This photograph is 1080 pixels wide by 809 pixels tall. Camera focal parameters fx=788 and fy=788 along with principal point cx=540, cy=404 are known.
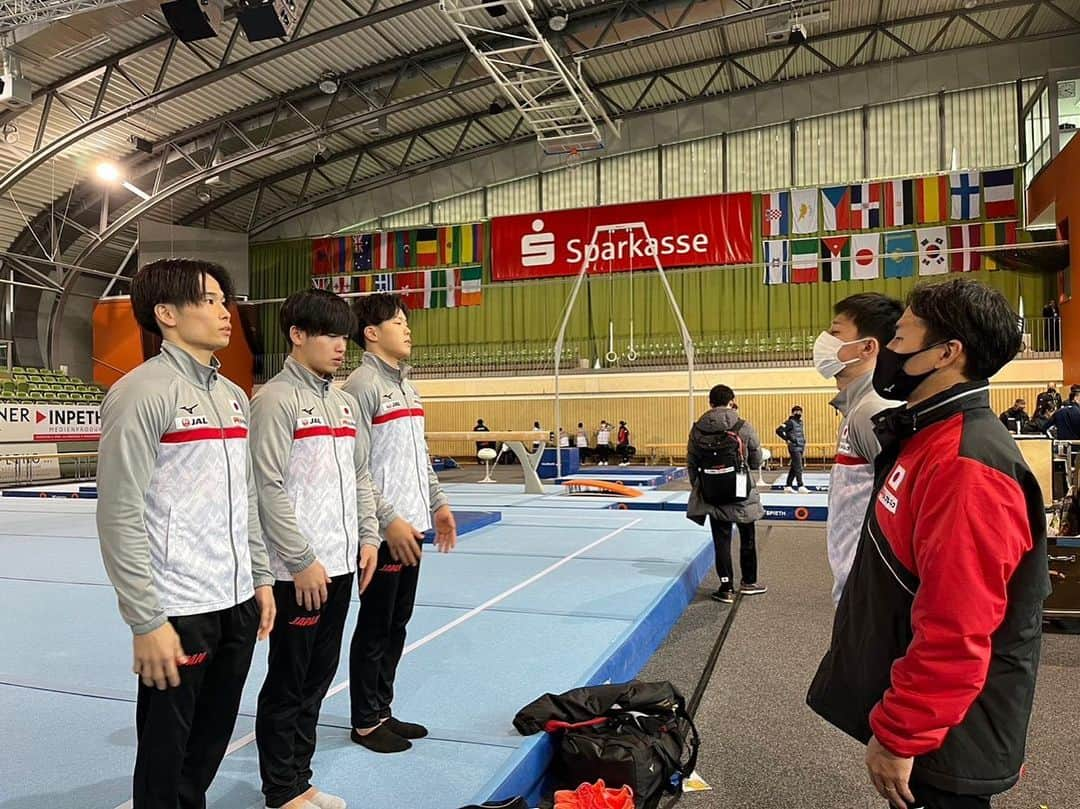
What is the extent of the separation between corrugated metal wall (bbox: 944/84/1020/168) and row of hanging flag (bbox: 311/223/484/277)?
11708mm

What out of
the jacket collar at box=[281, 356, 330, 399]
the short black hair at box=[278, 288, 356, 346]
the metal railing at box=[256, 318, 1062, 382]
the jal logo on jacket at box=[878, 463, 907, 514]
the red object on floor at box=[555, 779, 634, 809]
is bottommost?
the red object on floor at box=[555, 779, 634, 809]

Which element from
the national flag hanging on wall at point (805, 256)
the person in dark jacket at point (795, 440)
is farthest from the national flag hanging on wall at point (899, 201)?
the person in dark jacket at point (795, 440)

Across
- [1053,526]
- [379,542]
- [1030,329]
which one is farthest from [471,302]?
[379,542]

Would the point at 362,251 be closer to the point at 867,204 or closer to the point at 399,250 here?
the point at 399,250

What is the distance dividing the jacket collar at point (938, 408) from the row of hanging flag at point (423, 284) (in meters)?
18.3

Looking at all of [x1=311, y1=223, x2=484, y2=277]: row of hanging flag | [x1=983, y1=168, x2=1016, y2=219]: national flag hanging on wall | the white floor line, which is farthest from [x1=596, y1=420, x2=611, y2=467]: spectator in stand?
the white floor line

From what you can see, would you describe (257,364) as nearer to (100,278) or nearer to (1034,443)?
(100,278)

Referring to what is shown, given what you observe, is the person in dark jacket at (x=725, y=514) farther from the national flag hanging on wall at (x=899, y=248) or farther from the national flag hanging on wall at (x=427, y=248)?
the national flag hanging on wall at (x=427, y=248)

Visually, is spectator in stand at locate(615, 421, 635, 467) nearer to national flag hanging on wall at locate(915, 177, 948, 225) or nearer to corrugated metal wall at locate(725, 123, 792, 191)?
corrugated metal wall at locate(725, 123, 792, 191)

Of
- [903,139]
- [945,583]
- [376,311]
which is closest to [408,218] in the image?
[903,139]

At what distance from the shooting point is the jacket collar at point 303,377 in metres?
2.48

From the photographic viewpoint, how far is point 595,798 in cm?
243

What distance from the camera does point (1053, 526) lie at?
560 centimetres

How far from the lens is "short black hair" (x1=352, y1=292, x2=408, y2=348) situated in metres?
2.93
